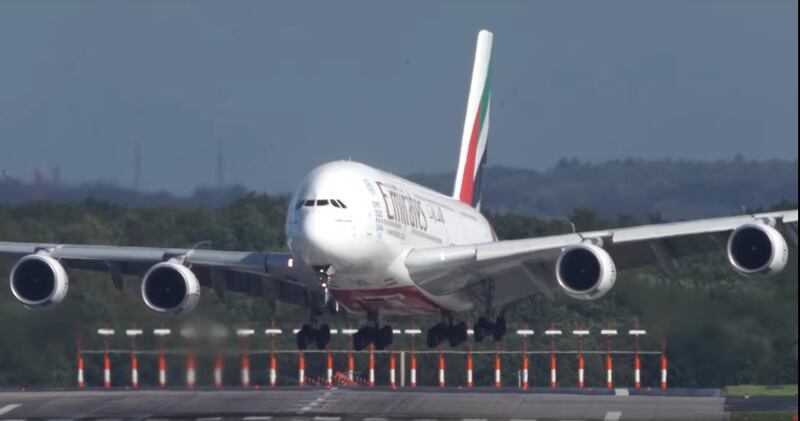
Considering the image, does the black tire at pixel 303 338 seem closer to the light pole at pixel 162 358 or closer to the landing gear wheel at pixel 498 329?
the light pole at pixel 162 358

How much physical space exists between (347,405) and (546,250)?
5.06 metres

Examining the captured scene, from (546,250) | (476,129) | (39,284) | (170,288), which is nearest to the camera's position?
(546,250)

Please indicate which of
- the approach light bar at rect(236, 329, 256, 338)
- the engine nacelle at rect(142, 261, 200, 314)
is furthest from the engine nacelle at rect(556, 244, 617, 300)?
the engine nacelle at rect(142, 261, 200, 314)

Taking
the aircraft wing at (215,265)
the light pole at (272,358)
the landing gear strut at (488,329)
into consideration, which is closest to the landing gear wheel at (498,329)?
the landing gear strut at (488,329)

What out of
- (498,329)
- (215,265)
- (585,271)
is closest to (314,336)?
(215,265)

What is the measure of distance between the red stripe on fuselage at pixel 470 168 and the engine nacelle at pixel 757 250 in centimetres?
1014

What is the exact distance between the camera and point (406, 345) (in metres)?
46.2

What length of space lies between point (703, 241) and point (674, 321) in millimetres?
1811

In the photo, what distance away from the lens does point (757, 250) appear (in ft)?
115

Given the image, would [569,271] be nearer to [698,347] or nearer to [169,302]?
[698,347]

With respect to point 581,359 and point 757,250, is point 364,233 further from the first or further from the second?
point 581,359

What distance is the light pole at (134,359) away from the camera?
40312mm

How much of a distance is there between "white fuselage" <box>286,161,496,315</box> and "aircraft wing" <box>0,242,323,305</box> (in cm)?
119

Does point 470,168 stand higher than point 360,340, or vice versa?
point 470,168
